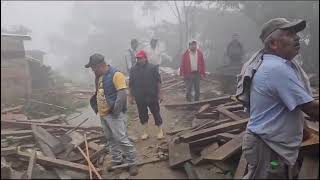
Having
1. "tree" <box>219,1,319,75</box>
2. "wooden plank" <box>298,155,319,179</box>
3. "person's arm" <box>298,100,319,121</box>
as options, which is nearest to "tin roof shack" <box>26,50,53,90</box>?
"tree" <box>219,1,319,75</box>

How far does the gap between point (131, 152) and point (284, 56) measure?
3.89m

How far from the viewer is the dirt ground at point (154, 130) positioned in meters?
6.37

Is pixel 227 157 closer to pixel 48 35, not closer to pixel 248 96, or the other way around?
pixel 248 96

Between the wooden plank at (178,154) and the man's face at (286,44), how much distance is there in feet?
10.4

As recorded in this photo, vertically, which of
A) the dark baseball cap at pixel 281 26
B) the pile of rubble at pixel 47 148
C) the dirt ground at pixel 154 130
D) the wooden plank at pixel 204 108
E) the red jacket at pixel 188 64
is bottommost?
the dirt ground at pixel 154 130

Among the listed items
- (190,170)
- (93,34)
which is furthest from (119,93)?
(93,34)

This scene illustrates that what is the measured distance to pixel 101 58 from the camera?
632 cm

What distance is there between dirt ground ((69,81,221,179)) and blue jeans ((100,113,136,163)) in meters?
0.31

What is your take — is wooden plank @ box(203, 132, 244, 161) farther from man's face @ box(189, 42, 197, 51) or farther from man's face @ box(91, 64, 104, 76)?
man's face @ box(189, 42, 197, 51)

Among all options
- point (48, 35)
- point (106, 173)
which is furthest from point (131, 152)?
point (48, 35)

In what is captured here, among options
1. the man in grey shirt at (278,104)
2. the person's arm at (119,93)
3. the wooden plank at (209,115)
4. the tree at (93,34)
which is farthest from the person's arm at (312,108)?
the tree at (93,34)

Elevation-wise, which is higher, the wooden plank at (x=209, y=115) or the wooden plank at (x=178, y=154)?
the wooden plank at (x=178, y=154)

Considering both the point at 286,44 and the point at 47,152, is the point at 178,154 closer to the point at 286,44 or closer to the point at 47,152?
the point at 47,152

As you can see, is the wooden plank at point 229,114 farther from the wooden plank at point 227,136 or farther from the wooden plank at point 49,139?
the wooden plank at point 49,139
